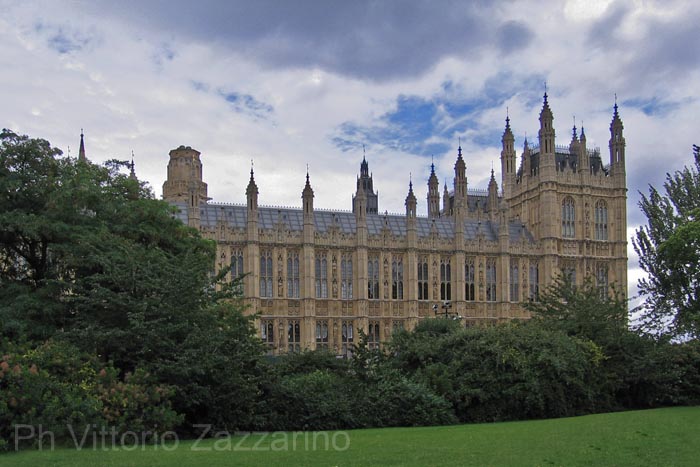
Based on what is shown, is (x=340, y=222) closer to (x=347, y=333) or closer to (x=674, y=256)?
(x=347, y=333)

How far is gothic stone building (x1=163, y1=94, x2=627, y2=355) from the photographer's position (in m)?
50.4

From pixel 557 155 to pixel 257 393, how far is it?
143 ft

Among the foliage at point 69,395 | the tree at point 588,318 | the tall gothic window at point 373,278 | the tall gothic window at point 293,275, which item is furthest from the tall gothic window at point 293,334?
Result: the foliage at point 69,395

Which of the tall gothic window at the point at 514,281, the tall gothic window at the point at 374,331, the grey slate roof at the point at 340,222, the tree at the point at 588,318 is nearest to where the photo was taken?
the tree at the point at 588,318

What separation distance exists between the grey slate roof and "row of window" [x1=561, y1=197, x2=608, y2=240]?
103 inches

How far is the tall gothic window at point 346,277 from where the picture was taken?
52.0 m

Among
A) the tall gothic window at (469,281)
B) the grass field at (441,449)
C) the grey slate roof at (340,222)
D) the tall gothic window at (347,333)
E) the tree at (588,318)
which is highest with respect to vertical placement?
the grey slate roof at (340,222)

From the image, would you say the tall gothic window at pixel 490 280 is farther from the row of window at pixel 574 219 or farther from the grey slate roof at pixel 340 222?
the row of window at pixel 574 219

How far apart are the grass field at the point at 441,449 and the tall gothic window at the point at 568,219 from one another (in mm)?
38112

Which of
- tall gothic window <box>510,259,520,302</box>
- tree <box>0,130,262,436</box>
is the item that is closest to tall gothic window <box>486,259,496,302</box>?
tall gothic window <box>510,259,520,302</box>

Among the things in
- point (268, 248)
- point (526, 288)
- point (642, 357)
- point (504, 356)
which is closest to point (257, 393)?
point (504, 356)

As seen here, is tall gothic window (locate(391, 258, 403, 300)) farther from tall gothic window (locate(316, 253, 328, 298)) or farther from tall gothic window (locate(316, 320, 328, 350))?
tall gothic window (locate(316, 320, 328, 350))

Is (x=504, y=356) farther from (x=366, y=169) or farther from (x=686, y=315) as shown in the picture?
(x=366, y=169)

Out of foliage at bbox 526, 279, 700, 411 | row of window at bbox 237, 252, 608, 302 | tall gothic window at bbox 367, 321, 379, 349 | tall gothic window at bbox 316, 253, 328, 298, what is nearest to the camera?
foliage at bbox 526, 279, 700, 411
